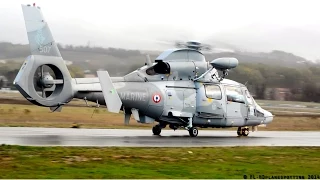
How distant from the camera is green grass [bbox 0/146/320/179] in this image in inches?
443

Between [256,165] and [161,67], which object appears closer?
[256,165]

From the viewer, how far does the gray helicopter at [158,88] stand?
21.1m

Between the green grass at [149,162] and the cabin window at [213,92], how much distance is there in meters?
7.83

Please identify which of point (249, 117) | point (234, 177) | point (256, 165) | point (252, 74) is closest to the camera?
point (234, 177)

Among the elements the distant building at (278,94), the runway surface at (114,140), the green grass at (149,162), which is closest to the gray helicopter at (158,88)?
the runway surface at (114,140)

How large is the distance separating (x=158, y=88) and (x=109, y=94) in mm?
3142

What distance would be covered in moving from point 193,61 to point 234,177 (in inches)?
535

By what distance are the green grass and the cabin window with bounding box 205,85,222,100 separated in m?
7.83

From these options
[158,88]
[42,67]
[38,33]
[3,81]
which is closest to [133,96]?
[158,88]

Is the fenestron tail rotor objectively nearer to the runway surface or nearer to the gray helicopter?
the gray helicopter

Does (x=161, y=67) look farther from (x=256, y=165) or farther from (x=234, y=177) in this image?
(x=234, y=177)

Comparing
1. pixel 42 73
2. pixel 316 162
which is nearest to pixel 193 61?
pixel 42 73

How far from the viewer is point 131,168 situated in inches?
477

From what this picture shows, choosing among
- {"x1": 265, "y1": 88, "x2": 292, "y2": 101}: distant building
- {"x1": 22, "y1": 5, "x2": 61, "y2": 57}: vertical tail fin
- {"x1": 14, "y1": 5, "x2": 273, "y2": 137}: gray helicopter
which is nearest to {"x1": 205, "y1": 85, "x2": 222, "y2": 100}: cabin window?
{"x1": 14, "y1": 5, "x2": 273, "y2": 137}: gray helicopter
